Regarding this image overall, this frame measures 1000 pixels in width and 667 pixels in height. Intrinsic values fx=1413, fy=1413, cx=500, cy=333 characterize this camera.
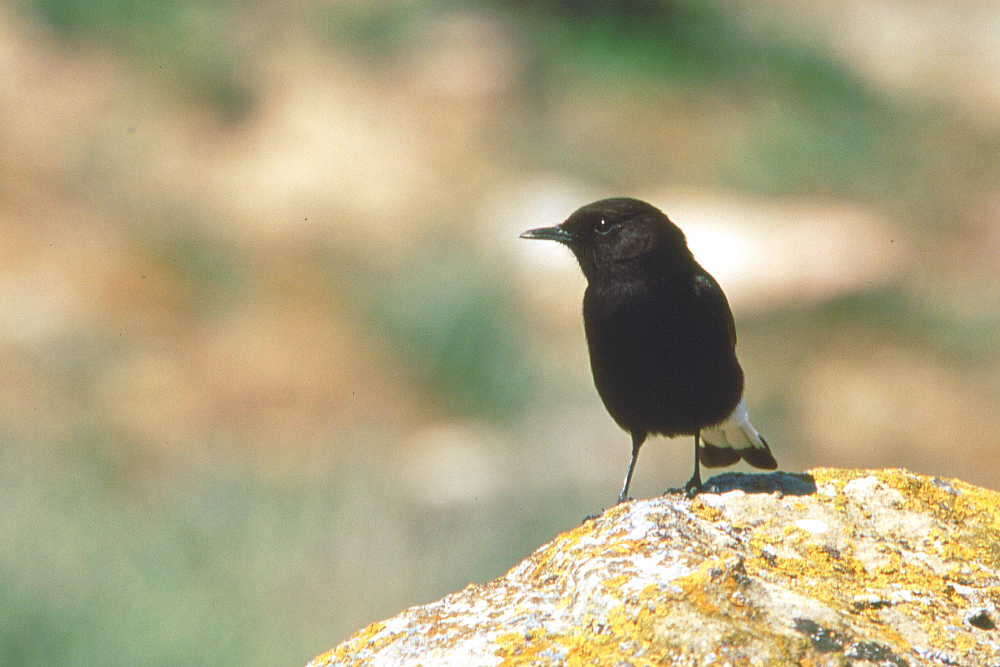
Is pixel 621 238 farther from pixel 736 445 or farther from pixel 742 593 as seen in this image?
pixel 742 593

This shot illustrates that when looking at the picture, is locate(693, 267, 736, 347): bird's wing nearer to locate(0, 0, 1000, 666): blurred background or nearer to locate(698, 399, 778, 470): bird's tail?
locate(698, 399, 778, 470): bird's tail

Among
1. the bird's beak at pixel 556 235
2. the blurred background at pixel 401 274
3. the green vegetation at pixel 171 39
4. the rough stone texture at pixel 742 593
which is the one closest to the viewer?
the rough stone texture at pixel 742 593

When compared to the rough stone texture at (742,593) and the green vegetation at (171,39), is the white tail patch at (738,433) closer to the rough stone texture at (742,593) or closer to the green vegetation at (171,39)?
the rough stone texture at (742,593)

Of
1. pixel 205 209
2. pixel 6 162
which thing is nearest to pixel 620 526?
pixel 205 209

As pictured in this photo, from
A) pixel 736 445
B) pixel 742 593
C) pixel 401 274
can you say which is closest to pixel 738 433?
pixel 736 445

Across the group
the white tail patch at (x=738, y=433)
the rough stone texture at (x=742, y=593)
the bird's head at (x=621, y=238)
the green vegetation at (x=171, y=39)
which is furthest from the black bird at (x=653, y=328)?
the green vegetation at (x=171, y=39)

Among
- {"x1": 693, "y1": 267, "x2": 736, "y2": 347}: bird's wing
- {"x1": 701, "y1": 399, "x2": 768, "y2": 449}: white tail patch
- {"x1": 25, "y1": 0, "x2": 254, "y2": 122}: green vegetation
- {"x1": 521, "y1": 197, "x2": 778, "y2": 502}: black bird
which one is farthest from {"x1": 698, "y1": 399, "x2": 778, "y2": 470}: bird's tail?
{"x1": 25, "y1": 0, "x2": 254, "y2": 122}: green vegetation
